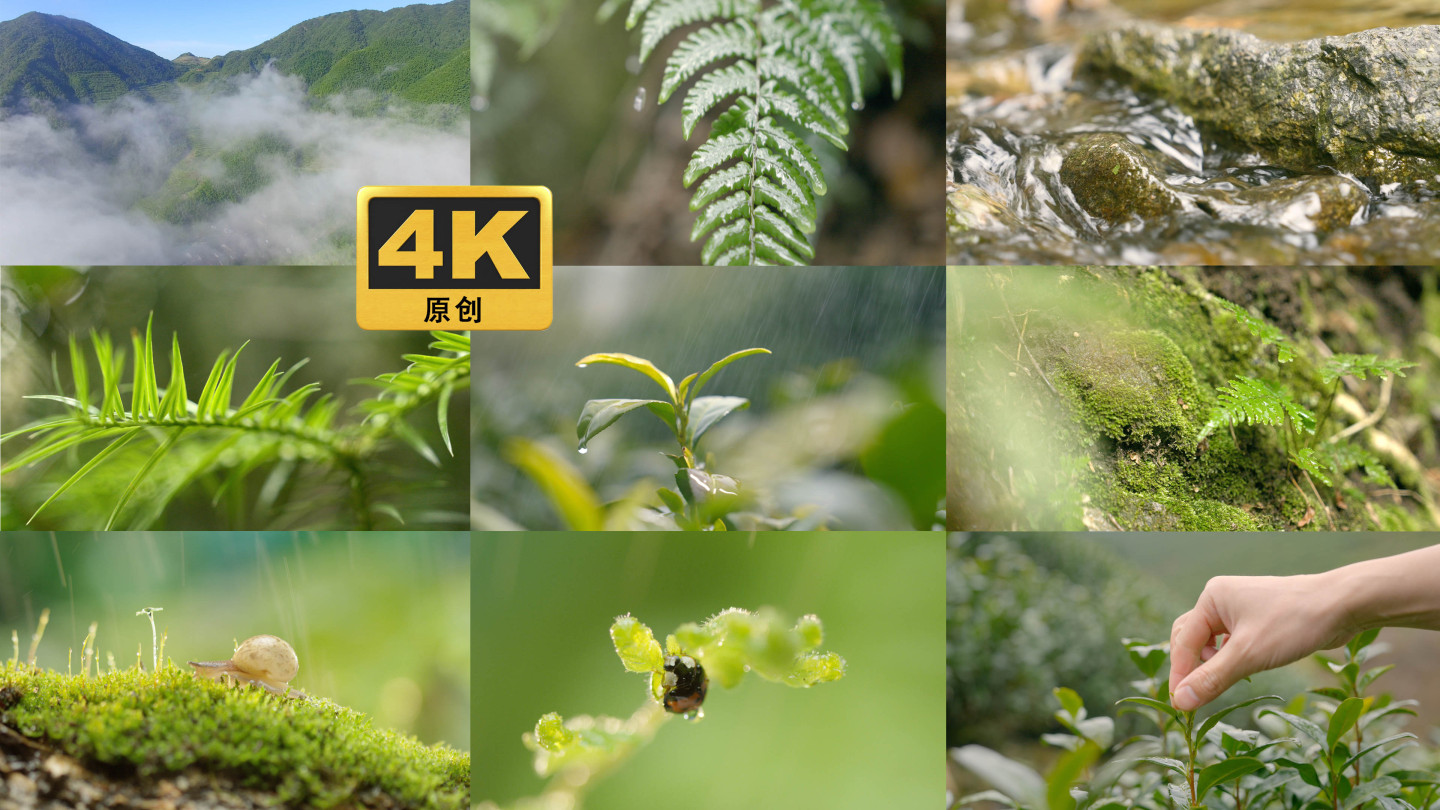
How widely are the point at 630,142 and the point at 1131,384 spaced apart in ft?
3.66

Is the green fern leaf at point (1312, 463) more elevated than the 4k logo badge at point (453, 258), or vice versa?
the 4k logo badge at point (453, 258)

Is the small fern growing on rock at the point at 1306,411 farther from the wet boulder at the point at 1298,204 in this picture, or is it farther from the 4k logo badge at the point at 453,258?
the 4k logo badge at the point at 453,258

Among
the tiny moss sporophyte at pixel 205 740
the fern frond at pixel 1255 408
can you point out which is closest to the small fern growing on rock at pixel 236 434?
the tiny moss sporophyte at pixel 205 740

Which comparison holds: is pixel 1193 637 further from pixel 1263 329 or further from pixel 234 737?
pixel 234 737

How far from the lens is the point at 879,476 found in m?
1.50

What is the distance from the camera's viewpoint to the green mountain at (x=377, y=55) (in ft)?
5.04

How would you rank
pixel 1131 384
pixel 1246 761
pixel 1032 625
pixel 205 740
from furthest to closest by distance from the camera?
1. pixel 1032 625
2. pixel 1131 384
3. pixel 205 740
4. pixel 1246 761

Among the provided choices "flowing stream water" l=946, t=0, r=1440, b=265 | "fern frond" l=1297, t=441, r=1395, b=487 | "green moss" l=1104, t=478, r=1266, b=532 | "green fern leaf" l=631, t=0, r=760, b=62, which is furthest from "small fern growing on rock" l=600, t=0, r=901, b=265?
"fern frond" l=1297, t=441, r=1395, b=487

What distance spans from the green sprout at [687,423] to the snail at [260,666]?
0.70m

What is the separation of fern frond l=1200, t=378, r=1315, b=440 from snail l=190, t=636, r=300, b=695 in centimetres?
185

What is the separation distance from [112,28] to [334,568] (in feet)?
4.02

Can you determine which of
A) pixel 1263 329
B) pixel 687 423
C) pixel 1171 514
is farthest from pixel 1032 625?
pixel 687 423

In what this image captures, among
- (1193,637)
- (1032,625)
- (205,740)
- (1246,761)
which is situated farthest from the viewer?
(1032,625)

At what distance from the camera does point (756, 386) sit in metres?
1.53
